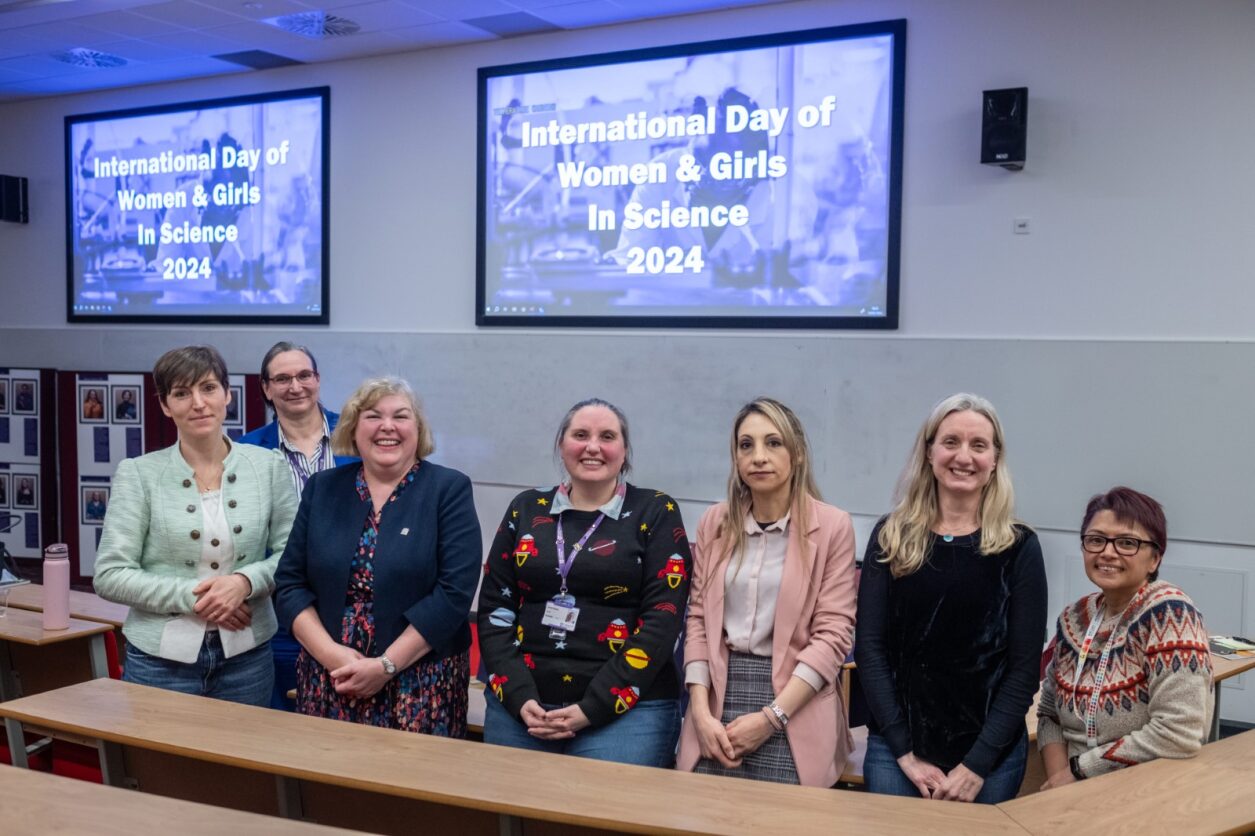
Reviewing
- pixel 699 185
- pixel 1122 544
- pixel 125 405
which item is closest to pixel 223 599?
pixel 1122 544

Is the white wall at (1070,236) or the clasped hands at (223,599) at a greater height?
the white wall at (1070,236)

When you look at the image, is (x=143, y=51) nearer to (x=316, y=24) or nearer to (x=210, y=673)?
(x=316, y=24)

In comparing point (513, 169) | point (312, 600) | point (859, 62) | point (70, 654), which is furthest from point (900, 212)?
point (70, 654)

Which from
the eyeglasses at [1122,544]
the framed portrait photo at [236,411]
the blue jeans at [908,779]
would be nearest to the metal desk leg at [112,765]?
the blue jeans at [908,779]

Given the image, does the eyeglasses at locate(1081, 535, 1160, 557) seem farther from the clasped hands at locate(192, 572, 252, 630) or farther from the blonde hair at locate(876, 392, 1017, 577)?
the clasped hands at locate(192, 572, 252, 630)

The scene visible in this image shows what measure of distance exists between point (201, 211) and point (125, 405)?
1.29m

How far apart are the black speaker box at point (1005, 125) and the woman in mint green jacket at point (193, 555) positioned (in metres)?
3.29

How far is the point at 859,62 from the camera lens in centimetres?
471

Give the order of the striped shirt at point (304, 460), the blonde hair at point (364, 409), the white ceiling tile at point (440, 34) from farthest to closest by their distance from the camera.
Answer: the white ceiling tile at point (440, 34) < the striped shirt at point (304, 460) < the blonde hair at point (364, 409)

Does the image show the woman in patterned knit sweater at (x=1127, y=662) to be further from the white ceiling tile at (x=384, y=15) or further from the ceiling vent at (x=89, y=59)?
the ceiling vent at (x=89, y=59)

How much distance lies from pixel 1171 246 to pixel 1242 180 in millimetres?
355

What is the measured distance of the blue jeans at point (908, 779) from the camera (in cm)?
222

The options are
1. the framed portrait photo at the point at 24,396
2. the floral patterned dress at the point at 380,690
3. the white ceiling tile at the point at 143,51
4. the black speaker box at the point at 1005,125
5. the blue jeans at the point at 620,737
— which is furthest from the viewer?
the framed portrait photo at the point at 24,396

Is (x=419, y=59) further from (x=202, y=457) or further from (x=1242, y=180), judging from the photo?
(x=1242, y=180)
